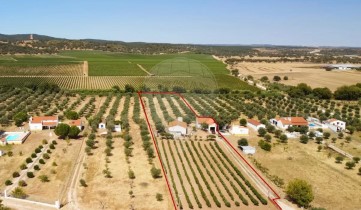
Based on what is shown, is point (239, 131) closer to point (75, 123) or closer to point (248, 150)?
point (248, 150)

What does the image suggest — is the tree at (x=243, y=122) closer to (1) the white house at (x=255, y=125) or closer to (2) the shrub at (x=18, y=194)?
(1) the white house at (x=255, y=125)

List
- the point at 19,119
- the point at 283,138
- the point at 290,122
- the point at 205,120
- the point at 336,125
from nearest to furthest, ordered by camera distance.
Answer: the point at 283,138 → the point at 19,119 → the point at 205,120 → the point at 290,122 → the point at 336,125

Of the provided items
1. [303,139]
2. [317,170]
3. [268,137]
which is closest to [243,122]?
[268,137]

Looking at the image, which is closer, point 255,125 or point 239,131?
point 239,131

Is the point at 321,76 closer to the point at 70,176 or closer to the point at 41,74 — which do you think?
the point at 41,74

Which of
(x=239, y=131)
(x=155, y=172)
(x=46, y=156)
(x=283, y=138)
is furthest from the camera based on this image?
(x=239, y=131)

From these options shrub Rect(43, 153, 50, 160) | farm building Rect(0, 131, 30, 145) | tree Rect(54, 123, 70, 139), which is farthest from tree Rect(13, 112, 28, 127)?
shrub Rect(43, 153, 50, 160)
